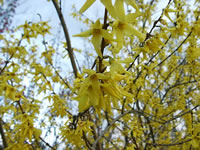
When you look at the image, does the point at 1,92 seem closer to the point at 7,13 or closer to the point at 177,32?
the point at 177,32

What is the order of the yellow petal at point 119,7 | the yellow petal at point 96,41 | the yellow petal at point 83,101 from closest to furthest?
the yellow petal at point 119,7, the yellow petal at point 96,41, the yellow petal at point 83,101

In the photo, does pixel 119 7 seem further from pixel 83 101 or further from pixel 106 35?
pixel 83 101

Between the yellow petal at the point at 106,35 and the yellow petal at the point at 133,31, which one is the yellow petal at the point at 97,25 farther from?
the yellow petal at the point at 133,31

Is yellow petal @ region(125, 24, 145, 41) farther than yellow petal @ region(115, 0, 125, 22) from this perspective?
Yes

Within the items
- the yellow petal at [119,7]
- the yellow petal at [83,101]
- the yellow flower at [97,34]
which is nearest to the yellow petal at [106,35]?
the yellow flower at [97,34]

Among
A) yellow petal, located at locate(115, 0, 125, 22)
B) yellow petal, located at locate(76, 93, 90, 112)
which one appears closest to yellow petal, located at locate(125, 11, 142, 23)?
yellow petal, located at locate(115, 0, 125, 22)

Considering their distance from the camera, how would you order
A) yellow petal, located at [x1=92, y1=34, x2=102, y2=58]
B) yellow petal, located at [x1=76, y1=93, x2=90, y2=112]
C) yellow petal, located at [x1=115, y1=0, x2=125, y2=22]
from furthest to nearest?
yellow petal, located at [x1=76, y1=93, x2=90, y2=112] < yellow petal, located at [x1=92, y1=34, x2=102, y2=58] < yellow petal, located at [x1=115, y1=0, x2=125, y2=22]

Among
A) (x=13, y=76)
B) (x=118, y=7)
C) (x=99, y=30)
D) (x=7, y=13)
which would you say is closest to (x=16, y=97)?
(x=13, y=76)

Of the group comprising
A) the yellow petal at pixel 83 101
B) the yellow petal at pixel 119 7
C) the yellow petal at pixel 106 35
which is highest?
the yellow petal at pixel 119 7

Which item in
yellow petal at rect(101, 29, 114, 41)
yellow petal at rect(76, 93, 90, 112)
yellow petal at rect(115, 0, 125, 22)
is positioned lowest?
yellow petal at rect(76, 93, 90, 112)

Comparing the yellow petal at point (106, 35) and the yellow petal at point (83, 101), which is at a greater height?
the yellow petal at point (106, 35)

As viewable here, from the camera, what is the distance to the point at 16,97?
1.98 meters

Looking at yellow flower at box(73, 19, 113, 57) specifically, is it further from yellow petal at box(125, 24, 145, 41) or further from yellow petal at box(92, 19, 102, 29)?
yellow petal at box(125, 24, 145, 41)

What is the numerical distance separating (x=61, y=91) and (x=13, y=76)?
319 centimetres
